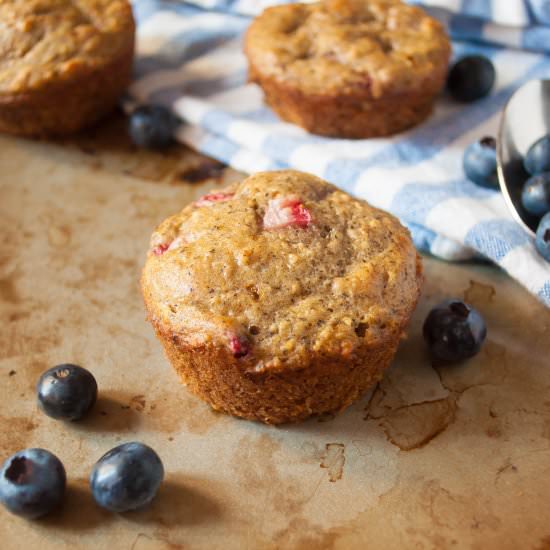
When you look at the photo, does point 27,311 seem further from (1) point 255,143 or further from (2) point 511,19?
(2) point 511,19

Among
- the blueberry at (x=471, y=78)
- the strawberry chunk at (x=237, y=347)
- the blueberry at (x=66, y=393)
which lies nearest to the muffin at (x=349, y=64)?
the blueberry at (x=471, y=78)

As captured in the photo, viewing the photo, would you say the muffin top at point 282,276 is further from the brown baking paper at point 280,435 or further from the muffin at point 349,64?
the muffin at point 349,64

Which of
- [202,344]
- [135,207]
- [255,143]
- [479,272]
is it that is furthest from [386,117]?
[202,344]

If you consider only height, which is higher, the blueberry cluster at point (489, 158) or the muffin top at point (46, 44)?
the muffin top at point (46, 44)

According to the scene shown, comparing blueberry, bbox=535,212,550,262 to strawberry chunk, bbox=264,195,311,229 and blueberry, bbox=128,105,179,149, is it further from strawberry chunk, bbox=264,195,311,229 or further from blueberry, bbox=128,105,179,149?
blueberry, bbox=128,105,179,149

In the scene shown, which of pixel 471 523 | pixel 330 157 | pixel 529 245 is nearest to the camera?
pixel 471 523

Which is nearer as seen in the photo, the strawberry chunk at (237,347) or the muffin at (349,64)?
the strawberry chunk at (237,347)
